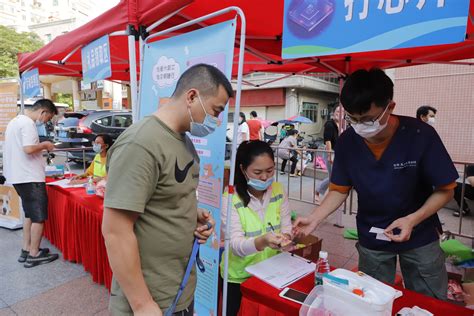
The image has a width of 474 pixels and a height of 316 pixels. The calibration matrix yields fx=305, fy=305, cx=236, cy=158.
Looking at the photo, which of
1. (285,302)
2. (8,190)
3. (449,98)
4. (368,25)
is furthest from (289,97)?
(285,302)

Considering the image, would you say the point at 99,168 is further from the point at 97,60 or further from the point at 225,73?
the point at 225,73

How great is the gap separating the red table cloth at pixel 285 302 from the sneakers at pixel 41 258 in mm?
2941

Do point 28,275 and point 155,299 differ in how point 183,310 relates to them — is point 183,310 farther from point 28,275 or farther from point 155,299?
point 28,275

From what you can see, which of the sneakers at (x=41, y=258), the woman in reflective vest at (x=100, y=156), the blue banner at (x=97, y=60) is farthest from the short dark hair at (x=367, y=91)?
the sneakers at (x=41, y=258)

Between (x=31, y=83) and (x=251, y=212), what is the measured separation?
12.7ft

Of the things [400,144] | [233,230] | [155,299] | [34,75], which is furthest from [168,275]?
[34,75]

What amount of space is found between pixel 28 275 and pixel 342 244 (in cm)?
370

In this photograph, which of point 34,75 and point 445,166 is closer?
point 445,166

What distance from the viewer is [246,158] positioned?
1971mm

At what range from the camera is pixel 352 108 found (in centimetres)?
154

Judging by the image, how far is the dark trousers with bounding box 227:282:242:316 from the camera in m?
1.86

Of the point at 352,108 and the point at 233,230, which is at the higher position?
the point at 352,108

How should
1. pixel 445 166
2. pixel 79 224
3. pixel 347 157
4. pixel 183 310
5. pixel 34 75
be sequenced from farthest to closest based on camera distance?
pixel 34 75 → pixel 79 224 → pixel 347 157 → pixel 445 166 → pixel 183 310

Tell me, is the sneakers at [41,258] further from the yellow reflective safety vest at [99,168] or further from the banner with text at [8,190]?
the banner with text at [8,190]
